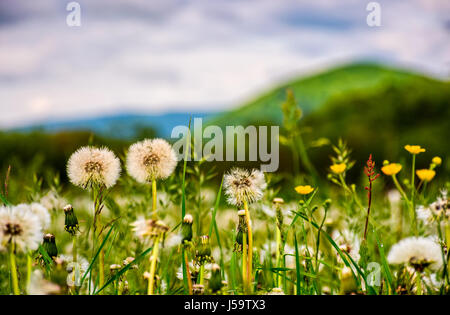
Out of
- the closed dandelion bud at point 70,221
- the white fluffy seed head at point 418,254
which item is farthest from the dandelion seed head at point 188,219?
the white fluffy seed head at point 418,254

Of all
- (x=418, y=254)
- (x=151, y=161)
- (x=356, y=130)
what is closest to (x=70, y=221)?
(x=151, y=161)

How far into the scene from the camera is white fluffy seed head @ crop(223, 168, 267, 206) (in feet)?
4.14

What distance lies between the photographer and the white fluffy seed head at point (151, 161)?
1.32 meters

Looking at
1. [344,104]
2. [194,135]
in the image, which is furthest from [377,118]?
[194,135]

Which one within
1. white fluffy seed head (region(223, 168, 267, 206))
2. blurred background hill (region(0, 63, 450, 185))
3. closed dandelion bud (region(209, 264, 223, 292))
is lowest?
closed dandelion bud (region(209, 264, 223, 292))

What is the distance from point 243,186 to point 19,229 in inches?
23.1

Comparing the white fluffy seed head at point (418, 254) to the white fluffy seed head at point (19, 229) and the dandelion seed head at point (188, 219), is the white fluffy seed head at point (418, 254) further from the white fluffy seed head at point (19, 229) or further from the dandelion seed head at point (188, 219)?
the white fluffy seed head at point (19, 229)

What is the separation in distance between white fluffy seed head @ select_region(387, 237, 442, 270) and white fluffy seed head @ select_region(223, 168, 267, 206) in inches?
16.6

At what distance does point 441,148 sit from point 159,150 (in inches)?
262

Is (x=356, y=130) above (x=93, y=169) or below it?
above

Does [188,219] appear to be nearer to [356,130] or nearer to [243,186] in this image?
[243,186]

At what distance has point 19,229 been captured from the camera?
106cm

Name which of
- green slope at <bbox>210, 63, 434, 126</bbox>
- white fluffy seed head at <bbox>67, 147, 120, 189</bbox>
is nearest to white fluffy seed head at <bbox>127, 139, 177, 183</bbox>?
white fluffy seed head at <bbox>67, 147, 120, 189</bbox>

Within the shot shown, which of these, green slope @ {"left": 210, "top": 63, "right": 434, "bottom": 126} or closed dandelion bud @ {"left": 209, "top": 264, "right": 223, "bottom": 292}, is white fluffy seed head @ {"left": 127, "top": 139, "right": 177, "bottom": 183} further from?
green slope @ {"left": 210, "top": 63, "right": 434, "bottom": 126}
